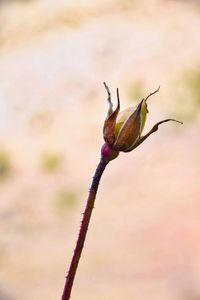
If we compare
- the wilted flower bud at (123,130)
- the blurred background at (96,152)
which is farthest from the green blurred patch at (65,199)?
the wilted flower bud at (123,130)

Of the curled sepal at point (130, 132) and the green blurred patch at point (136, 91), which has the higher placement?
the green blurred patch at point (136, 91)

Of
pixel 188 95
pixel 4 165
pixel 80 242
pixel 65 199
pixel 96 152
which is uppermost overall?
pixel 188 95

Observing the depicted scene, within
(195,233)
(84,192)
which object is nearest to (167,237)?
(195,233)

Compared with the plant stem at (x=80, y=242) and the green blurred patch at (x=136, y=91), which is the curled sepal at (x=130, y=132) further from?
the green blurred patch at (x=136, y=91)

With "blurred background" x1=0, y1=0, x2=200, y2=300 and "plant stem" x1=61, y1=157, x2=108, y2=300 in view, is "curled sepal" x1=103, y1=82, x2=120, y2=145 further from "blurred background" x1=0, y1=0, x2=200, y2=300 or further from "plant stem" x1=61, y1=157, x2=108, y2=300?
"blurred background" x1=0, y1=0, x2=200, y2=300

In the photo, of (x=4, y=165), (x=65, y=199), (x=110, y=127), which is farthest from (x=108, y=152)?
(x=4, y=165)

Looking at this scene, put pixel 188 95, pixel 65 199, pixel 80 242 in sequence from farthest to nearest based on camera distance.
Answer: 1. pixel 188 95
2. pixel 65 199
3. pixel 80 242

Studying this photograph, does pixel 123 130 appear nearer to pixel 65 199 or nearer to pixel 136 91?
pixel 65 199
